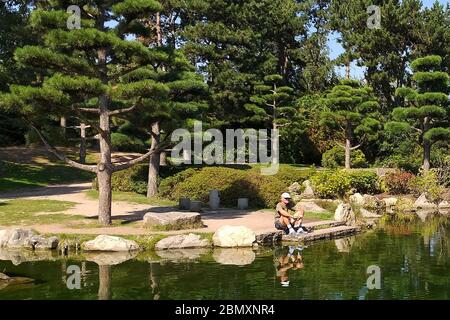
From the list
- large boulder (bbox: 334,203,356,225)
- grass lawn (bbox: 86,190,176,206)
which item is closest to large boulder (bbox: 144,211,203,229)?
large boulder (bbox: 334,203,356,225)

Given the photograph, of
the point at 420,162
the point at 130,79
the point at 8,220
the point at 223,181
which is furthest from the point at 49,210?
the point at 420,162

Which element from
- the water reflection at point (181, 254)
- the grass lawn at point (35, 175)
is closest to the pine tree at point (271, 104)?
the grass lawn at point (35, 175)

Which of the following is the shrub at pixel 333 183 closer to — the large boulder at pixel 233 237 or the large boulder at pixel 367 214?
the large boulder at pixel 367 214

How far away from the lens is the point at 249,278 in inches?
411

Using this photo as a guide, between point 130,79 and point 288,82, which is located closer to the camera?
point 130,79

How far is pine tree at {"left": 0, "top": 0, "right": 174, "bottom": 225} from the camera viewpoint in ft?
45.8

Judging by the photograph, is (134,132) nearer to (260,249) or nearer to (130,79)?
(130,79)

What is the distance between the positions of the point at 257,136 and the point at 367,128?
7039mm

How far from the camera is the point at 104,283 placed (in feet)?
32.9

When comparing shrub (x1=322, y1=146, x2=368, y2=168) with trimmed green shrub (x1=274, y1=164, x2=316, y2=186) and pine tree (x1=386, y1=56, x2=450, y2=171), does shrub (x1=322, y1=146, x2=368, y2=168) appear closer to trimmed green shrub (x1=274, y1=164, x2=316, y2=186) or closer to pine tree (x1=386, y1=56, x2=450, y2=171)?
pine tree (x1=386, y1=56, x2=450, y2=171)

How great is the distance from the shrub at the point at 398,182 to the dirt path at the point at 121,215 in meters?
10.3

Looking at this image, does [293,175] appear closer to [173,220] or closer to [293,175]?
[293,175]

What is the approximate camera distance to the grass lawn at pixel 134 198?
2066 centimetres

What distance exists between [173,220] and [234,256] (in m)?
2.85
